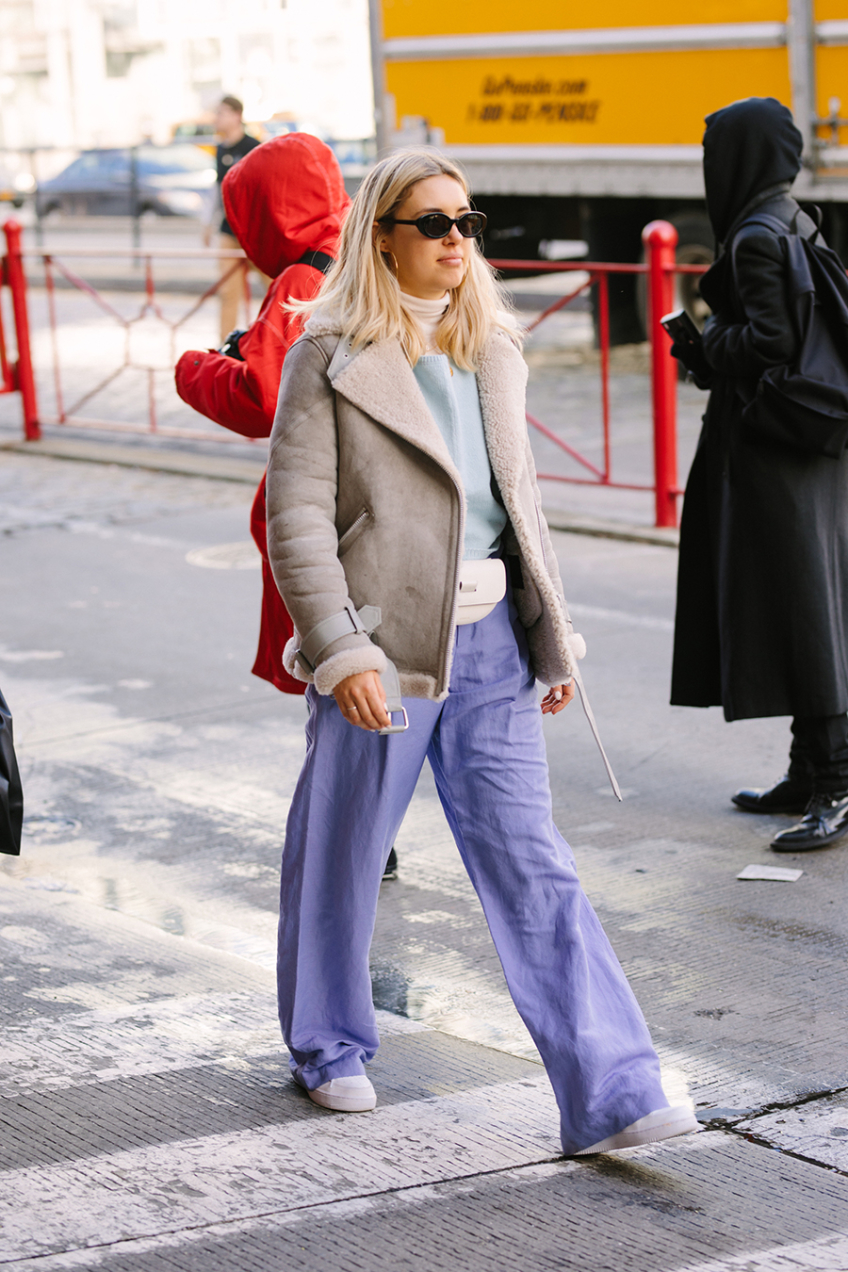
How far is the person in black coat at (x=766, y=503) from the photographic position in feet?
15.6

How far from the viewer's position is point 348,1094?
11.3 ft

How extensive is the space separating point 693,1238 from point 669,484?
633 centimetres

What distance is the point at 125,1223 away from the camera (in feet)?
9.85

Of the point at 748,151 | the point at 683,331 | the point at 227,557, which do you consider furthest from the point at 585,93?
the point at 748,151

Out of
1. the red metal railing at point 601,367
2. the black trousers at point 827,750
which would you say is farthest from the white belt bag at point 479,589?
the red metal railing at point 601,367

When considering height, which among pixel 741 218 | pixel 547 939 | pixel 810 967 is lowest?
pixel 810 967

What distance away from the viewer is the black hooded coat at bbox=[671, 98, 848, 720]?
4.76m

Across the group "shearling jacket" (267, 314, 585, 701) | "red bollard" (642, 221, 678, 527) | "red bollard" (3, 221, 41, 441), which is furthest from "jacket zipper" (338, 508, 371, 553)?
"red bollard" (3, 221, 41, 441)

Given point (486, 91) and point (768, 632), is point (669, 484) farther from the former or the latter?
point (486, 91)

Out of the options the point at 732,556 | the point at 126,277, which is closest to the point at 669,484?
the point at 732,556

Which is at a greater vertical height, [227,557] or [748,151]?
[748,151]

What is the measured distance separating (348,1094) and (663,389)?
608cm

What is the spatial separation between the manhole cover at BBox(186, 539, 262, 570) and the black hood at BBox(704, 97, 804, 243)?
13.4 ft

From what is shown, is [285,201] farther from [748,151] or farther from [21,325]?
[21,325]
